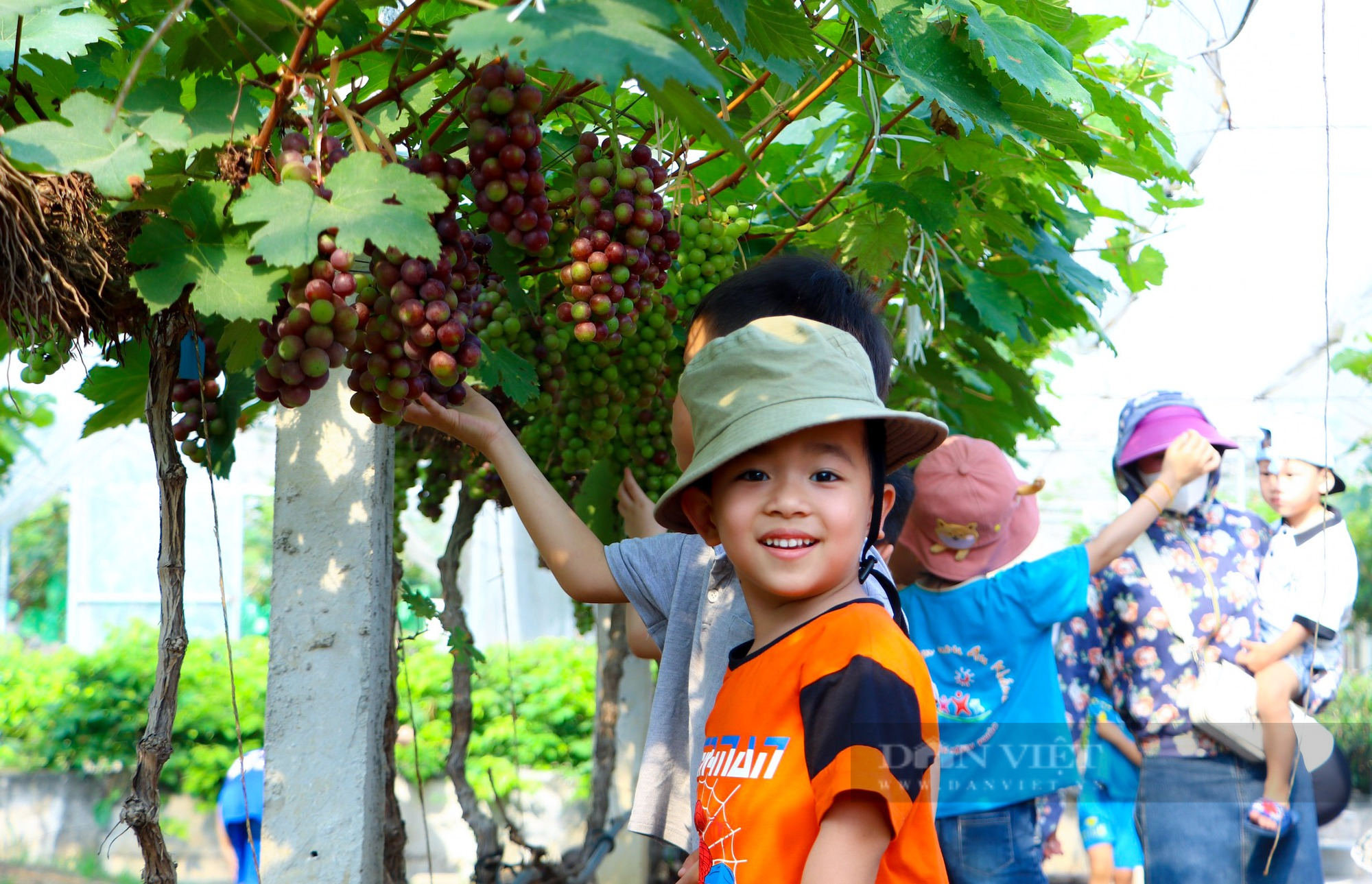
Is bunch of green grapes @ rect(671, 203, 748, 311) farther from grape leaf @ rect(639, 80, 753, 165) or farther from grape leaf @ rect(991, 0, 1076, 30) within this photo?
grape leaf @ rect(639, 80, 753, 165)

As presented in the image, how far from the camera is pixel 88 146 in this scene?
3.13 feet

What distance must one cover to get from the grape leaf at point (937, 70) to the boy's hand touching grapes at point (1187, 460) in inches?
64.2

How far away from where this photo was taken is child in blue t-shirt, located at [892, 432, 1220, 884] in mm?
2467

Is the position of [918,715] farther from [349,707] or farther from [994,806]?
[994,806]

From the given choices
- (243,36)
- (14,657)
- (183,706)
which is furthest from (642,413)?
(14,657)

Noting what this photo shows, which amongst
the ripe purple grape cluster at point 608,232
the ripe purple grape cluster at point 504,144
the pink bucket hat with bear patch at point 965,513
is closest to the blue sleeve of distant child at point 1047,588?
the pink bucket hat with bear patch at point 965,513

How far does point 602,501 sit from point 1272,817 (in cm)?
189

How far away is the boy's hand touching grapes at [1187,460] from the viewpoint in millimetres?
2746

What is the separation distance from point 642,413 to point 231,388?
2.59 ft

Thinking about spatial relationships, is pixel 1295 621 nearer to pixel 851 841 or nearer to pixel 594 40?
pixel 851 841

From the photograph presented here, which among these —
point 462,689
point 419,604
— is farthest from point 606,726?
point 419,604

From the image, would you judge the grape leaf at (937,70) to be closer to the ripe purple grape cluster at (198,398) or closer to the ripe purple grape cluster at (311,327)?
the ripe purple grape cluster at (311,327)

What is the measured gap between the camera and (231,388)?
1547mm

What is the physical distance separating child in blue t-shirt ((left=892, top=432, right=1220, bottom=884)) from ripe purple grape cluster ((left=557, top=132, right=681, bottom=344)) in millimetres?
1409
